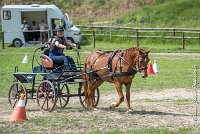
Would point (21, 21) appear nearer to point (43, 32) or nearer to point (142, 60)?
point (43, 32)

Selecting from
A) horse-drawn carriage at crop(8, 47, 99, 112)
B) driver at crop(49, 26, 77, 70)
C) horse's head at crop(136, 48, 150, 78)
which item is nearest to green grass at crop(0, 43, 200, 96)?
horse-drawn carriage at crop(8, 47, 99, 112)

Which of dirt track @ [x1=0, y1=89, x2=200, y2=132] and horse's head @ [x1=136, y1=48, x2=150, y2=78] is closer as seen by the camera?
dirt track @ [x1=0, y1=89, x2=200, y2=132]

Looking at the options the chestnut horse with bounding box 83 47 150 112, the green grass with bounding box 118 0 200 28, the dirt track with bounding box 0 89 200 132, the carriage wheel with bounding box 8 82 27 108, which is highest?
the green grass with bounding box 118 0 200 28

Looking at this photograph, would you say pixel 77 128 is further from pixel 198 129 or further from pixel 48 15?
pixel 48 15

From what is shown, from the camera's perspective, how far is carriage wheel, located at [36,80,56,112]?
14.5 meters

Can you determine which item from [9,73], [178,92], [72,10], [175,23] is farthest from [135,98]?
[72,10]

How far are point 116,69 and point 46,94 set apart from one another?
71.2 inches

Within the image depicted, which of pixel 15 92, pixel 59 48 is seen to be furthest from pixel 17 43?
pixel 59 48

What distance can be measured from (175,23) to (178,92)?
25.9 m

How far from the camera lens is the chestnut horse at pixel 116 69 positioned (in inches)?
547

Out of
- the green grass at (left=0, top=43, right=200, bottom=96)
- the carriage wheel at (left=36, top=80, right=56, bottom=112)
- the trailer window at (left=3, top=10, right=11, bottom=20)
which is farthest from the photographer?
the trailer window at (left=3, top=10, right=11, bottom=20)

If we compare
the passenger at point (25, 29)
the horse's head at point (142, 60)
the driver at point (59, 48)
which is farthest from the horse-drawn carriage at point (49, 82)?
the passenger at point (25, 29)

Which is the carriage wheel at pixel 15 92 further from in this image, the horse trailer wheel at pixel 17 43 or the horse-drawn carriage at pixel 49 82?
the horse trailer wheel at pixel 17 43

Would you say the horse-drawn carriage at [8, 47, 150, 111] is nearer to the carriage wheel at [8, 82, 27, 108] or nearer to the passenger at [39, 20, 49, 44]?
the carriage wheel at [8, 82, 27, 108]
